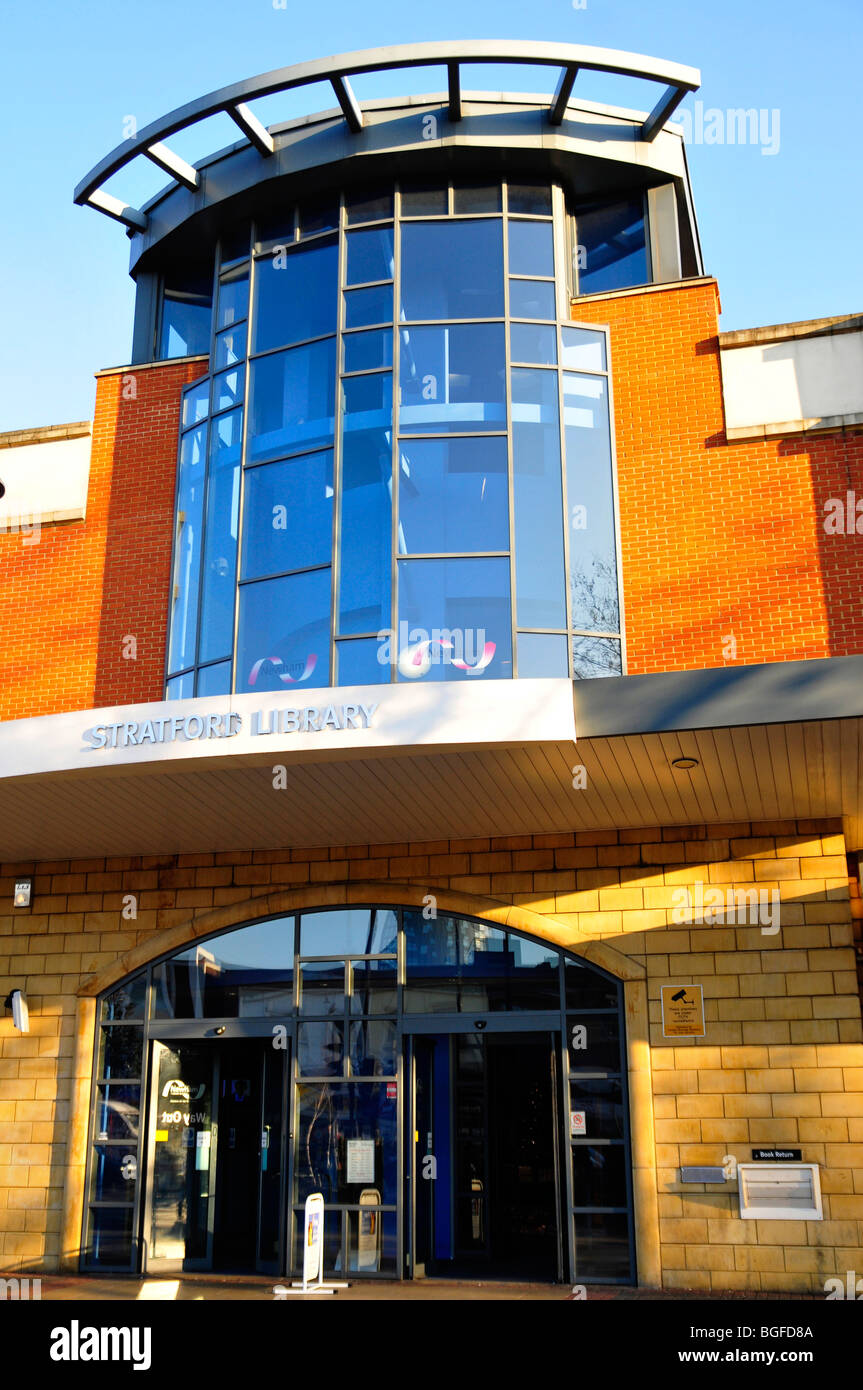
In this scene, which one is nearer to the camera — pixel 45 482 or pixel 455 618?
pixel 455 618

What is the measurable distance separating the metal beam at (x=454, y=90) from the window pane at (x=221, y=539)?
154 inches

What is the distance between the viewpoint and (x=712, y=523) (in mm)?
13172

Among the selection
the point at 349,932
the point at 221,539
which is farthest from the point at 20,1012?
the point at 221,539

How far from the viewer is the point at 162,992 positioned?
593 inches

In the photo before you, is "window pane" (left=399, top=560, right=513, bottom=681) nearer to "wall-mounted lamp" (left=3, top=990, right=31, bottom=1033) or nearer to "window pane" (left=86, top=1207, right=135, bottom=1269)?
"wall-mounted lamp" (left=3, top=990, right=31, bottom=1033)

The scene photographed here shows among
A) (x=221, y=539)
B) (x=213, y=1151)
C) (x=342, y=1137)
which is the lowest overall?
(x=213, y=1151)

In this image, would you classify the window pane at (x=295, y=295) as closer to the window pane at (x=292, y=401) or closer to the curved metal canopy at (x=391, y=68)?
the window pane at (x=292, y=401)

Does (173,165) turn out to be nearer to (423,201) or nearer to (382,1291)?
(423,201)

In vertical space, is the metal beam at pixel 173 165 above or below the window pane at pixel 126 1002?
above

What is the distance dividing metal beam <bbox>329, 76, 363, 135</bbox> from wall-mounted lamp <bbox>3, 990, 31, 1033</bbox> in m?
10.4

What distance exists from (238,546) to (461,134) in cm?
501

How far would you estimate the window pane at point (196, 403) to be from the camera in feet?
49.4

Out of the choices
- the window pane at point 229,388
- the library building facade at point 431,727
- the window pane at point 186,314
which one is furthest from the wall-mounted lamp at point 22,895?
the window pane at point 186,314

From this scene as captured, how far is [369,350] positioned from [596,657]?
13.2ft
